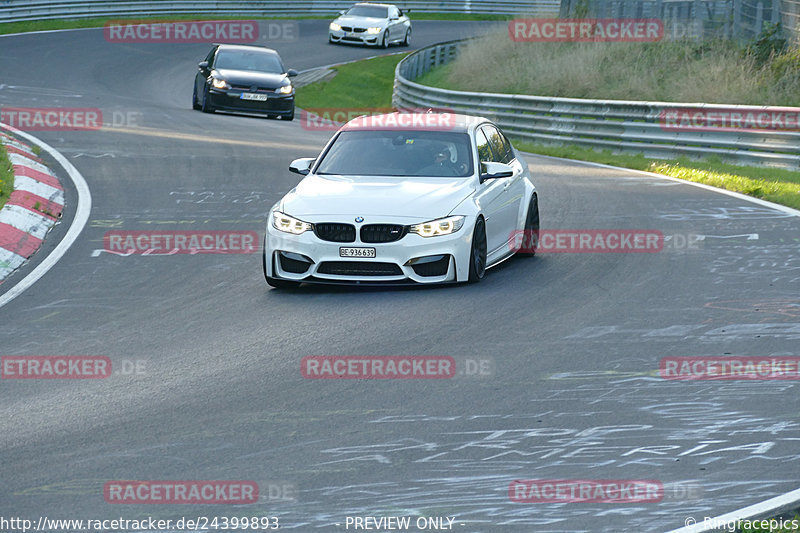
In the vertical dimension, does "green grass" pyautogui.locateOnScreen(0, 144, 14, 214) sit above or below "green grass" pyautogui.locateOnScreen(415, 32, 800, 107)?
above

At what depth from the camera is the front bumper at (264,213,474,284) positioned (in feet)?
37.4

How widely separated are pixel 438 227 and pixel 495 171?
3.95 feet

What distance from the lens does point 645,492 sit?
636 cm

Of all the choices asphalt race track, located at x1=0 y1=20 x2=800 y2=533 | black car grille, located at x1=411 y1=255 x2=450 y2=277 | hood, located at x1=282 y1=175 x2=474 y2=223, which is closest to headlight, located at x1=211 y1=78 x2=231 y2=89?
asphalt race track, located at x1=0 y1=20 x2=800 y2=533

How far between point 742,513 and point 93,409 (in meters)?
3.89

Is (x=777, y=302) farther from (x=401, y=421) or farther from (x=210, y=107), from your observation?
(x=210, y=107)

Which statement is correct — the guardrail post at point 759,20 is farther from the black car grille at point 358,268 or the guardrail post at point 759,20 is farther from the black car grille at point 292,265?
the black car grille at point 292,265

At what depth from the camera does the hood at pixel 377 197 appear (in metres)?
11.5

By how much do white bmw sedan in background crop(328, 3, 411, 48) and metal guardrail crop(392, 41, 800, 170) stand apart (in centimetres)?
1648

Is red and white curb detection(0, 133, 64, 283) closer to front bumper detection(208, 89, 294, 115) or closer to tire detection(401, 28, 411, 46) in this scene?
front bumper detection(208, 89, 294, 115)

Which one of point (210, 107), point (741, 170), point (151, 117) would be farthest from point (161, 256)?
point (210, 107)

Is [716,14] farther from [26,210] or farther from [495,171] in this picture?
[26,210]

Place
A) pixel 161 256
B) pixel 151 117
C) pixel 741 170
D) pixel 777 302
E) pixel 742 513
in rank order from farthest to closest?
pixel 151 117 < pixel 741 170 < pixel 161 256 < pixel 777 302 < pixel 742 513

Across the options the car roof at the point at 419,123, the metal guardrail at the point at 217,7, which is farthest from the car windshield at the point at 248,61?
the car roof at the point at 419,123
